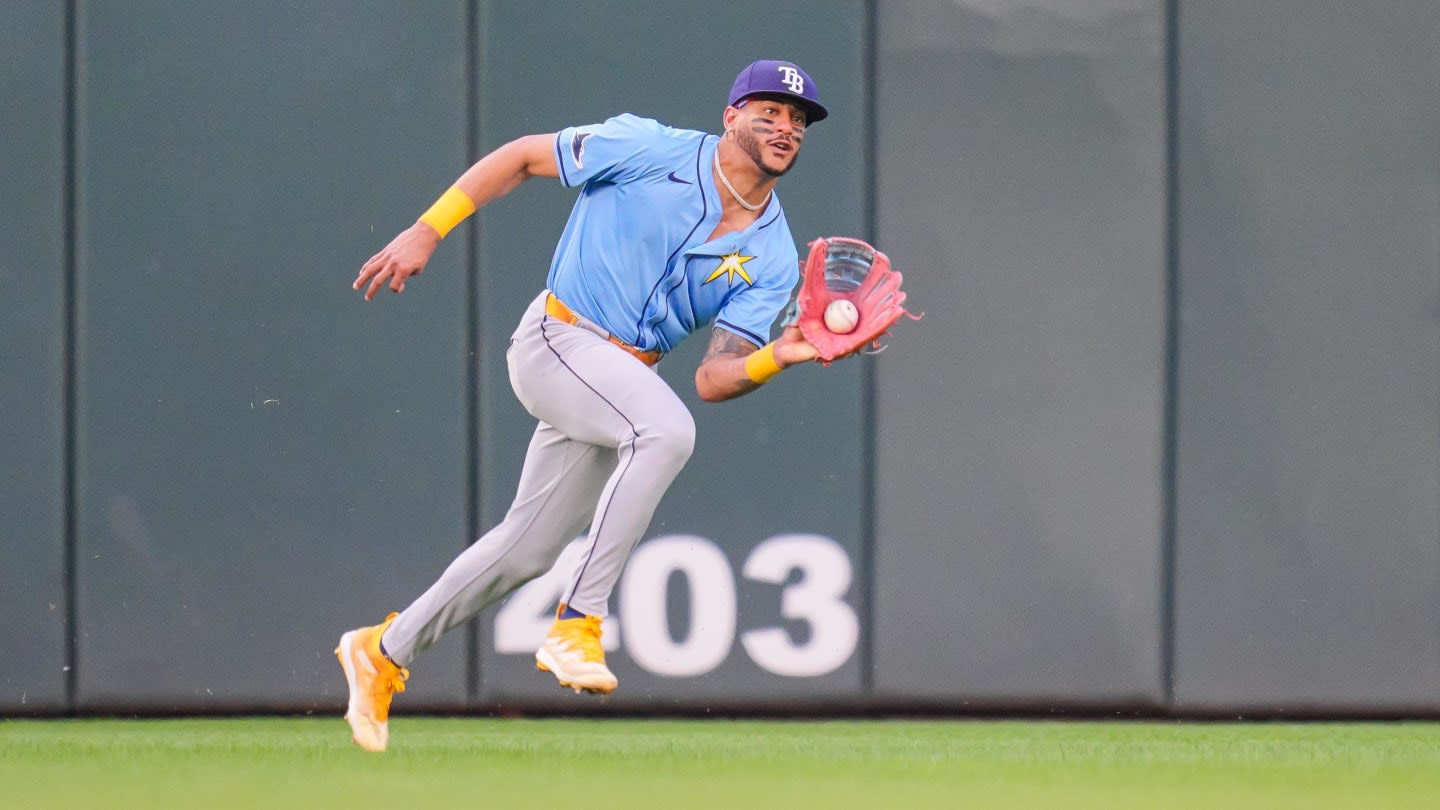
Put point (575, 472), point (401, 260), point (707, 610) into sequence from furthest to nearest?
point (707, 610) < point (575, 472) < point (401, 260)

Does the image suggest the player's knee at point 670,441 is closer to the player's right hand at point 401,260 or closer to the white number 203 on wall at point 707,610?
the player's right hand at point 401,260

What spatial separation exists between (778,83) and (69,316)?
2.25m

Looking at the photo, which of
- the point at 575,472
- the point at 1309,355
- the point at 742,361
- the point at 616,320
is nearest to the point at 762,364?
the point at 742,361

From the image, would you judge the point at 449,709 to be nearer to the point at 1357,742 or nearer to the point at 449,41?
the point at 449,41

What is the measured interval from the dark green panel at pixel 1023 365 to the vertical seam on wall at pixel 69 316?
7.07ft

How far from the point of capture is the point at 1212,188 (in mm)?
5172

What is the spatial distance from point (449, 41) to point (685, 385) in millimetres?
1113

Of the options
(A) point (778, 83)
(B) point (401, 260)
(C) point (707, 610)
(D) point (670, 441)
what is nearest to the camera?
(B) point (401, 260)

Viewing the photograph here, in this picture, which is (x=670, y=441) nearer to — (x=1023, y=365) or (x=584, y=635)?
(x=584, y=635)

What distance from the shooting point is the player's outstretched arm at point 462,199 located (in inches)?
145

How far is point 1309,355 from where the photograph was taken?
5.20m

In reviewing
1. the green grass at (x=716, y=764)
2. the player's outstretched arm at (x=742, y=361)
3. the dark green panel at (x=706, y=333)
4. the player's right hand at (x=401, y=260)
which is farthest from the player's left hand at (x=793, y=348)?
the dark green panel at (x=706, y=333)

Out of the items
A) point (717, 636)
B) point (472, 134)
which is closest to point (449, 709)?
point (717, 636)

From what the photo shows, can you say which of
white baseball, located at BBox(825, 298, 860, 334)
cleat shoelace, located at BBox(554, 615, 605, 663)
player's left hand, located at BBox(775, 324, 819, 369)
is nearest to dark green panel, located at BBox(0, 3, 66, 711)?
cleat shoelace, located at BBox(554, 615, 605, 663)
